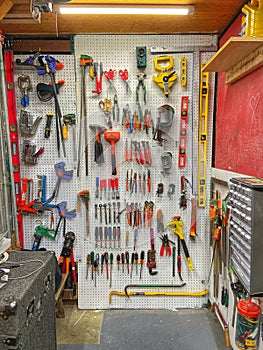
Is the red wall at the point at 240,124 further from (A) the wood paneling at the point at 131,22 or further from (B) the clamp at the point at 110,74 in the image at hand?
(B) the clamp at the point at 110,74

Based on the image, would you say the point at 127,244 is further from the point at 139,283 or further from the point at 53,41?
the point at 53,41

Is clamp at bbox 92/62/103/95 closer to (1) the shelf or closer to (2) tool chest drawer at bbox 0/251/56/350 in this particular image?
(1) the shelf

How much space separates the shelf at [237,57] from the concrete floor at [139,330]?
191cm

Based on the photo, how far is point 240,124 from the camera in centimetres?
188

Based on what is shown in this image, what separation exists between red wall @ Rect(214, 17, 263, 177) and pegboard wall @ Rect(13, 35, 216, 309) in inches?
6.8

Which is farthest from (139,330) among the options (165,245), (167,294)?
(165,245)

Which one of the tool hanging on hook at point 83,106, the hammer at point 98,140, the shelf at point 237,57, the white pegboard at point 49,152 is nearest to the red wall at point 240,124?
the shelf at point 237,57

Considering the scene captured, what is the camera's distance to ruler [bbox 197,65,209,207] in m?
2.35

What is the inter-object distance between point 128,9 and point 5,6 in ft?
2.55

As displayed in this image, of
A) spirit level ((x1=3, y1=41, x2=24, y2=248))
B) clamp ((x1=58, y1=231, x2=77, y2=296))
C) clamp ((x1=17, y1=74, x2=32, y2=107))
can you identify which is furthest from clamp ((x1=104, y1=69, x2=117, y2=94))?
clamp ((x1=58, y1=231, x2=77, y2=296))

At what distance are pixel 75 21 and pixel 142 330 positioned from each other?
2.44 meters

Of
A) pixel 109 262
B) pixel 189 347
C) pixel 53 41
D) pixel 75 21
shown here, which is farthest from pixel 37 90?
pixel 189 347

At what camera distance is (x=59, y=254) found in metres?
2.56

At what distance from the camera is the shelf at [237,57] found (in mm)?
1412
